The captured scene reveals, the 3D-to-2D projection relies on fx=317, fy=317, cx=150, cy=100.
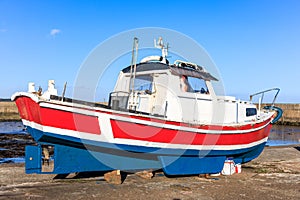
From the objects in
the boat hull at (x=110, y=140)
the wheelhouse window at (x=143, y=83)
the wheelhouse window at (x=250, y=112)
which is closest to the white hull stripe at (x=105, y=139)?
the boat hull at (x=110, y=140)

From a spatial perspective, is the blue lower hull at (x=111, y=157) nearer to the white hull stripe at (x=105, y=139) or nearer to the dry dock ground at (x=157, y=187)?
the white hull stripe at (x=105, y=139)

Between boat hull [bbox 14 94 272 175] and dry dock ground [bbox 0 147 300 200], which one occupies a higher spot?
boat hull [bbox 14 94 272 175]

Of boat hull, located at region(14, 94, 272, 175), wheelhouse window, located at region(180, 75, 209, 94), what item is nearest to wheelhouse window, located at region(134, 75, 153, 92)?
wheelhouse window, located at region(180, 75, 209, 94)

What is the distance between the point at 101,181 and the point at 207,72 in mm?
5375

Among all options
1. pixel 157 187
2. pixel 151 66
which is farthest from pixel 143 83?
pixel 157 187

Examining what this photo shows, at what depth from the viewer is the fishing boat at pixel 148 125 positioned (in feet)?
25.6

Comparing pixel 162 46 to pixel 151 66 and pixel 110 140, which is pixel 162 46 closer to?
pixel 151 66

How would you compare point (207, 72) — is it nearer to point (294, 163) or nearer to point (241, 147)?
point (241, 147)

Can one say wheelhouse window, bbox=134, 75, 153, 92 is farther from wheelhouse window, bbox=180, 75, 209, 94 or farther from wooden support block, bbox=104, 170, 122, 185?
wooden support block, bbox=104, 170, 122, 185

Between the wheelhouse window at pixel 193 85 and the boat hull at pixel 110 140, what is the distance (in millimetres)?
1363

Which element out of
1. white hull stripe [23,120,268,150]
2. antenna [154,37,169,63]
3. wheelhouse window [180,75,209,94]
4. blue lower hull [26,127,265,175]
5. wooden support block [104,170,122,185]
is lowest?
Result: wooden support block [104,170,122,185]

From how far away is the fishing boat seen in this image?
7789mm

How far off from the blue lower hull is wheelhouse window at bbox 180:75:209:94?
2000 mm

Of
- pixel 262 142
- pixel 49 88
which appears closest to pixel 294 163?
pixel 262 142
